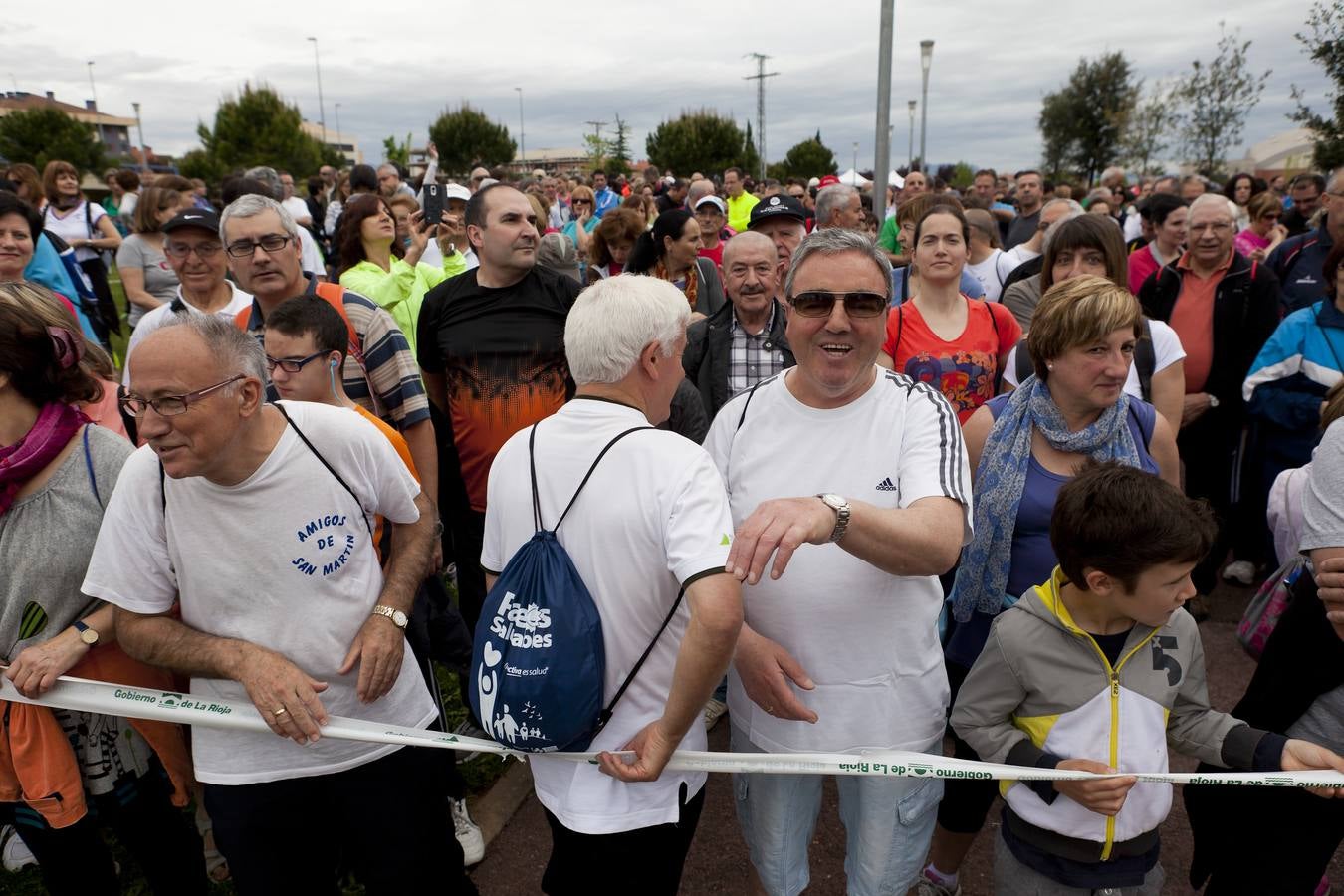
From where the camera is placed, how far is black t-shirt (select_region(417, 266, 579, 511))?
364cm

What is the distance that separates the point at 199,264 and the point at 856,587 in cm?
330

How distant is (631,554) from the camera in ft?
5.96

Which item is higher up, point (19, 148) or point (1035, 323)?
point (19, 148)

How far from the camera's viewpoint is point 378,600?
229 centimetres

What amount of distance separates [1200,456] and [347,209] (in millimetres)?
5702

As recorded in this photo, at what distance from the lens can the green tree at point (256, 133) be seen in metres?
40.3

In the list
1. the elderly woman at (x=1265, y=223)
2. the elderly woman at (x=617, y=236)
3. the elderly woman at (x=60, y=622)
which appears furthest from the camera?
the elderly woman at (x=1265, y=223)

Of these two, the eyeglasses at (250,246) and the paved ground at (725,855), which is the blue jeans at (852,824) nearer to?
the paved ground at (725,855)

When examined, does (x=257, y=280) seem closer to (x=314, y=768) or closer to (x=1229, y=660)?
(x=314, y=768)

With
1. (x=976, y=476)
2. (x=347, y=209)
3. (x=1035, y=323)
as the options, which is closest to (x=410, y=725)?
(x=976, y=476)

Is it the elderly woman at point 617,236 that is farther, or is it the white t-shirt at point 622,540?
the elderly woman at point 617,236

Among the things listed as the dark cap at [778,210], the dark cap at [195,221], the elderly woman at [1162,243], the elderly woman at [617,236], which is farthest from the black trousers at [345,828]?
the elderly woman at [1162,243]

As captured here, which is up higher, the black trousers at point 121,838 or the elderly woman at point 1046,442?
the elderly woman at point 1046,442

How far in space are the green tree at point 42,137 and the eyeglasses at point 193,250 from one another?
4293 cm
